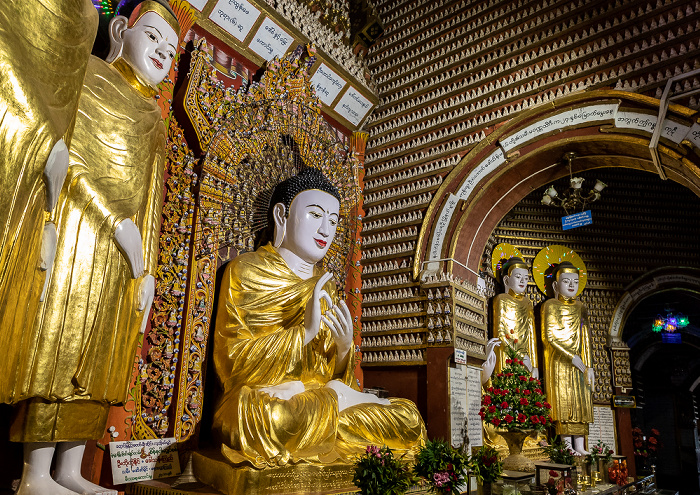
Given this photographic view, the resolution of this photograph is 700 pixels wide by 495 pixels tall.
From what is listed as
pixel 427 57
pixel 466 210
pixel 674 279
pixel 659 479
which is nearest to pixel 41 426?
pixel 466 210

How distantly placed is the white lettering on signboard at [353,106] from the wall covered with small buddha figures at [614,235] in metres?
2.75

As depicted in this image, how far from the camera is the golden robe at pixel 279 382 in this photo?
3508 mm

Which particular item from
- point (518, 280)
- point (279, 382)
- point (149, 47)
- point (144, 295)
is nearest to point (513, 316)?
point (518, 280)

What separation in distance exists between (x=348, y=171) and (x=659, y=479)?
1074cm

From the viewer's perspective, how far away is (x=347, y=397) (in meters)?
4.12

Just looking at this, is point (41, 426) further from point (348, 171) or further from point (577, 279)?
point (577, 279)

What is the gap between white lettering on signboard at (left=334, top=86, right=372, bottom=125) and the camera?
649 centimetres

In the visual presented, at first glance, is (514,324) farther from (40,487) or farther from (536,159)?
(40,487)

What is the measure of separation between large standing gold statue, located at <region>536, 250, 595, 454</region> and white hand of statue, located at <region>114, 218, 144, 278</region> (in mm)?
5880

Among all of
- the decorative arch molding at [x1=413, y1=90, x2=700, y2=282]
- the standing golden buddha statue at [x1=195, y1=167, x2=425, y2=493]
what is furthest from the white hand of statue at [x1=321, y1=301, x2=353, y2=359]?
the decorative arch molding at [x1=413, y1=90, x2=700, y2=282]

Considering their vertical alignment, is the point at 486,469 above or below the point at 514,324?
below

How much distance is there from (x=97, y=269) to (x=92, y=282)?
8 cm

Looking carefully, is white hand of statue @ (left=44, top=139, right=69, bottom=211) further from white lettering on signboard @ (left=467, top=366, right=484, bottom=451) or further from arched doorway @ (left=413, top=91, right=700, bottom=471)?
white lettering on signboard @ (left=467, top=366, right=484, bottom=451)

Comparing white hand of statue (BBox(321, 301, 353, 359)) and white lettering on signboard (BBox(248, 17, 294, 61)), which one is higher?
white lettering on signboard (BBox(248, 17, 294, 61))
